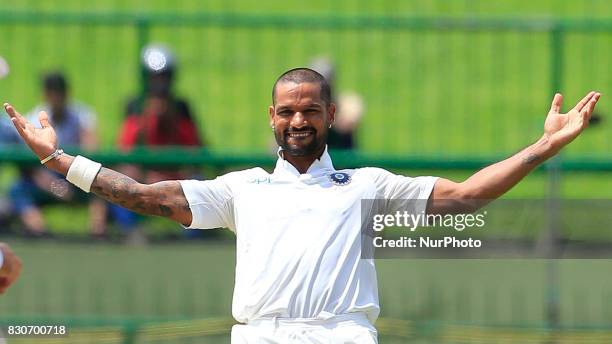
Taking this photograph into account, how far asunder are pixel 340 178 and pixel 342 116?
5869mm

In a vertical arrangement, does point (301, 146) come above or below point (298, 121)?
Answer: below

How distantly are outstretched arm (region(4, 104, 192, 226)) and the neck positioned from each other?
0.54 m

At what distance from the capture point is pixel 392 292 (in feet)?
36.4

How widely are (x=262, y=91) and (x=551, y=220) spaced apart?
10.9 feet

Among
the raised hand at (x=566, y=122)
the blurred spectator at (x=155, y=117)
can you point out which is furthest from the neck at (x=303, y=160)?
the blurred spectator at (x=155, y=117)

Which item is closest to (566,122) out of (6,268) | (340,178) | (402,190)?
(402,190)

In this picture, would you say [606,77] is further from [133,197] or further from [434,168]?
[133,197]

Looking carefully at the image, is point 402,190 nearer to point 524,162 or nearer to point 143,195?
point 524,162

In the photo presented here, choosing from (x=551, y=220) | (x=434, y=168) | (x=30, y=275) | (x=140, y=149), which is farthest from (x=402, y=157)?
(x=30, y=275)

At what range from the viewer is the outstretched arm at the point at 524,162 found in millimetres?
6910

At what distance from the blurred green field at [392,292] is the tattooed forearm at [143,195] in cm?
382

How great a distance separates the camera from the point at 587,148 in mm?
13273

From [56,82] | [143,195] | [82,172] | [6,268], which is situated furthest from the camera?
[56,82]

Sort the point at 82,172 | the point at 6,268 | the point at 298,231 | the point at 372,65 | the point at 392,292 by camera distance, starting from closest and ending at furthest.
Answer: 1. the point at 6,268
2. the point at 298,231
3. the point at 82,172
4. the point at 392,292
5. the point at 372,65
